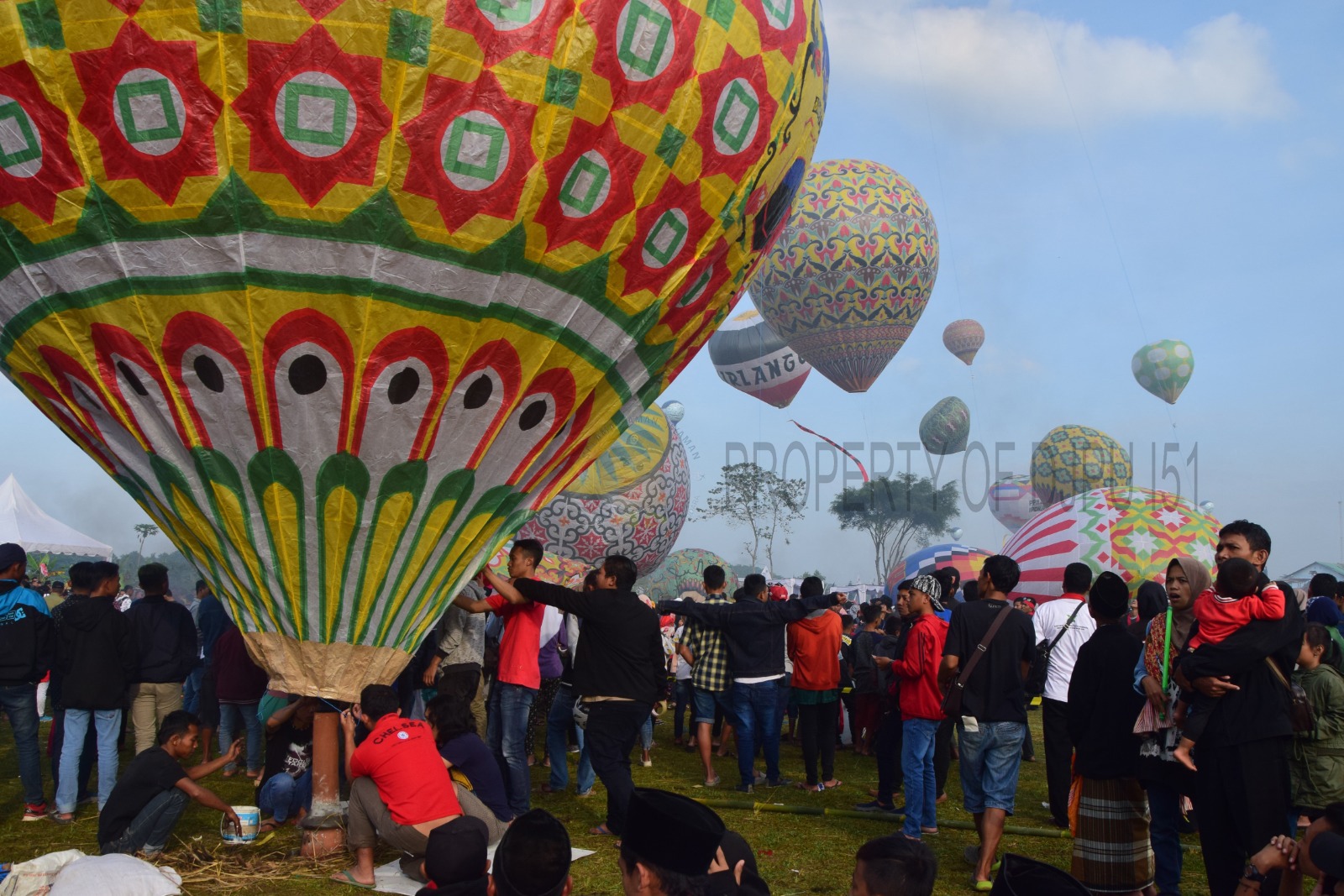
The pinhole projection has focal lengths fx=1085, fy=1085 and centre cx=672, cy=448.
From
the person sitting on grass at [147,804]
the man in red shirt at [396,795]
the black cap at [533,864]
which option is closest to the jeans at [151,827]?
the person sitting on grass at [147,804]

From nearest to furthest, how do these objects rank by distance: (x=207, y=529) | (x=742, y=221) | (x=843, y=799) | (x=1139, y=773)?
(x=1139, y=773)
(x=207, y=529)
(x=742, y=221)
(x=843, y=799)

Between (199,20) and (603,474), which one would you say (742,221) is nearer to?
(199,20)

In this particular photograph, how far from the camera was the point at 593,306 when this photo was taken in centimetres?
686

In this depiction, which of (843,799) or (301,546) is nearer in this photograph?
(301,546)

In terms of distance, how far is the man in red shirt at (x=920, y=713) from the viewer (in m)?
7.18

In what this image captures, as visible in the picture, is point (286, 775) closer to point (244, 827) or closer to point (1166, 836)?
point (244, 827)

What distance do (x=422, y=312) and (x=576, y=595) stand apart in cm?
218

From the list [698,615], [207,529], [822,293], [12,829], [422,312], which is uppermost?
[822,293]

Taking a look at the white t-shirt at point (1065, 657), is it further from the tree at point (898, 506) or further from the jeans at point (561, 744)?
the tree at point (898, 506)

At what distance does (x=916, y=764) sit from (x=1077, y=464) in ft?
143

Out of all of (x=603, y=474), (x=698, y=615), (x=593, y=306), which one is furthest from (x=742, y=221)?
(x=603, y=474)

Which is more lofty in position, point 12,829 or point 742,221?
point 742,221

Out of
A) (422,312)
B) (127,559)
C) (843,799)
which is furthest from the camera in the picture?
(127,559)

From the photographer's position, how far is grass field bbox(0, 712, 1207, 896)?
6289 mm
